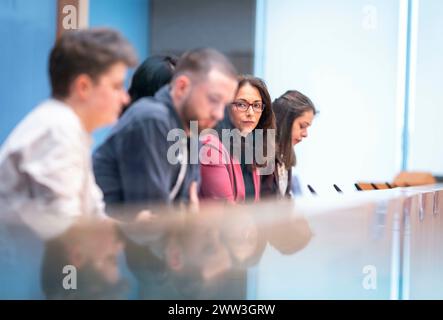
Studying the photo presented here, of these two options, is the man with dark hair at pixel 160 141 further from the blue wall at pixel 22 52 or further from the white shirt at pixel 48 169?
the blue wall at pixel 22 52

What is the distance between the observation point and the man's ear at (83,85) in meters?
1.75

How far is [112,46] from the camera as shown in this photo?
1.80 metres

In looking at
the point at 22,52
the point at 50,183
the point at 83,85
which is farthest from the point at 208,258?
the point at 22,52

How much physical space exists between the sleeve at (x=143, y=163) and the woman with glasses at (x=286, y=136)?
1.56 ft

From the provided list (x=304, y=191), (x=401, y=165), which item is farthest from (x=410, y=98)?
(x=304, y=191)

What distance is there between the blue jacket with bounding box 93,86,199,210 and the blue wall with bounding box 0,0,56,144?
0.23 metres

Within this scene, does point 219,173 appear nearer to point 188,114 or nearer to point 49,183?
point 188,114

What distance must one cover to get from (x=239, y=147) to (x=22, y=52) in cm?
64

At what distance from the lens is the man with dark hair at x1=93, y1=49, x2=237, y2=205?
1806 millimetres

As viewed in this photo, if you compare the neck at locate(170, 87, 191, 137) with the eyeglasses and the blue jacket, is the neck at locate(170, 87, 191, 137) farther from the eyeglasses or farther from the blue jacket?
the eyeglasses

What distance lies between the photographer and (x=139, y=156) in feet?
5.97

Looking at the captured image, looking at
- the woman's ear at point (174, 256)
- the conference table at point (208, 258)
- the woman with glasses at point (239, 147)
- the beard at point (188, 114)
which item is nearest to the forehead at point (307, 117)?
the woman with glasses at point (239, 147)
